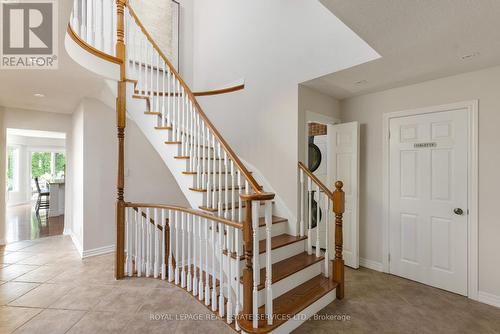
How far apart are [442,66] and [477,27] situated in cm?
81

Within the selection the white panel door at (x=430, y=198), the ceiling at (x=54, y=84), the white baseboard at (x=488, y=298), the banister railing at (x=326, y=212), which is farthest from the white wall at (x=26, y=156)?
the white baseboard at (x=488, y=298)

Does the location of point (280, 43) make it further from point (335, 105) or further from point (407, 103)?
point (407, 103)

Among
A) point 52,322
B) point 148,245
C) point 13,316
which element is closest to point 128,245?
point 148,245

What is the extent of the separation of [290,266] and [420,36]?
233 cm

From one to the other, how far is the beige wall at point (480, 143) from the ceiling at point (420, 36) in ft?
0.59

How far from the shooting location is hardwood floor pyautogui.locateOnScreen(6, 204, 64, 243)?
4832 millimetres

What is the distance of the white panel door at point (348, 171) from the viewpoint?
344 cm

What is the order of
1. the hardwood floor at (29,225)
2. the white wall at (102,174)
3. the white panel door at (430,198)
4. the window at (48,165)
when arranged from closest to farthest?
the white panel door at (430,198), the white wall at (102,174), the hardwood floor at (29,225), the window at (48,165)

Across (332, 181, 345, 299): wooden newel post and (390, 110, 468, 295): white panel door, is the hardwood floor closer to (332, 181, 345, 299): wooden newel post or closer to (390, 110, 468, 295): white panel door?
(332, 181, 345, 299): wooden newel post

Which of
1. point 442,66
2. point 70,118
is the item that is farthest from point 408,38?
point 70,118

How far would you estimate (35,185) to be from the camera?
360 inches

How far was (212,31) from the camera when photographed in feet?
14.6

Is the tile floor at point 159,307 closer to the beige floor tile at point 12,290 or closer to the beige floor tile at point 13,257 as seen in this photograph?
the beige floor tile at point 12,290

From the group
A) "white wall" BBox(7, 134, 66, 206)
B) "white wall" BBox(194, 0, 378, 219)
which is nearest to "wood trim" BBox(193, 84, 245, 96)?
"white wall" BBox(194, 0, 378, 219)
